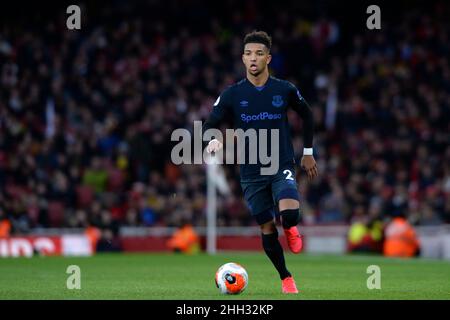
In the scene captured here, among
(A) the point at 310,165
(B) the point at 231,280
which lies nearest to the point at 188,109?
(A) the point at 310,165

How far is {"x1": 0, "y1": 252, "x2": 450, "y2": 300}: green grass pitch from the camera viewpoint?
36.0ft

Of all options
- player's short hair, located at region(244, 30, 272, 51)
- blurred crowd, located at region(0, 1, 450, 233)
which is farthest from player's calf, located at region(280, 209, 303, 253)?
blurred crowd, located at region(0, 1, 450, 233)

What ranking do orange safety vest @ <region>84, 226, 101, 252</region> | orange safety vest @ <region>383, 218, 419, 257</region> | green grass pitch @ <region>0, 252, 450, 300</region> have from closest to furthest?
green grass pitch @ <region>0, 252, 450, 300</region> < orange safety vest @ <region>383, 218, 419, 257</region> < orange safety vest @ <region>84, 226, 101, 252</region>

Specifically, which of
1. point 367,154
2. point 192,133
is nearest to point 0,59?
point 192,133

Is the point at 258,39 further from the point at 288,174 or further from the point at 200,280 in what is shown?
the point at 200,280

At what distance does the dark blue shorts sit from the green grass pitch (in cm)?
93

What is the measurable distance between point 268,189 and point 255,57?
1.39 m

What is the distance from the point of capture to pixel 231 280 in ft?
36.3

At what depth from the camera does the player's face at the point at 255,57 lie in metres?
11.2

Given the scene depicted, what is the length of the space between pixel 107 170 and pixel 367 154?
668 cm

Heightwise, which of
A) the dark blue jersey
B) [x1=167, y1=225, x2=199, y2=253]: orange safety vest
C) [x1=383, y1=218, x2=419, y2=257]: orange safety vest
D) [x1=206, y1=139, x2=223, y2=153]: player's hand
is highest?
the dark blue jersey

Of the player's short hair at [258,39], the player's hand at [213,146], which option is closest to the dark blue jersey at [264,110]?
the player's short hair at [258,39]

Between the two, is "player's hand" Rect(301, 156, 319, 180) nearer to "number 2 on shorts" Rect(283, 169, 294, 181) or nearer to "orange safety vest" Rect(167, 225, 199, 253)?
"number 2 on shorts" Rect(283, 169, 294, 181)

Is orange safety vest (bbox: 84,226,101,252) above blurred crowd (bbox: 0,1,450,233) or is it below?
below
